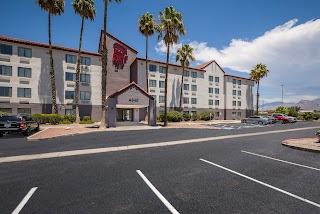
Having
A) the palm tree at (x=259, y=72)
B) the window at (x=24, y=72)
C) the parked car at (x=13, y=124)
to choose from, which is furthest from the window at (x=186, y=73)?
the parked car at (x=13, y=124)

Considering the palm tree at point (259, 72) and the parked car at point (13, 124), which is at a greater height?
the palm tree at point (259, 72)

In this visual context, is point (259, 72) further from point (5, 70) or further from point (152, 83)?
point (5, 70)

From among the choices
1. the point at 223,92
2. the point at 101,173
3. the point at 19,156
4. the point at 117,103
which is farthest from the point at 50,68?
the point at 223,92

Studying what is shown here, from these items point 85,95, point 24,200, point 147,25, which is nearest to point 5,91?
point 85,95

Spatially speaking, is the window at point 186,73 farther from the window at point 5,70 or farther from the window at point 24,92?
the window at point 5,70

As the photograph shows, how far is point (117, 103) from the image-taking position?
24141 millimetres

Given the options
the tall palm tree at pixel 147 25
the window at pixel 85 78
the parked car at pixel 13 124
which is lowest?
the parked car at pixel 13 124

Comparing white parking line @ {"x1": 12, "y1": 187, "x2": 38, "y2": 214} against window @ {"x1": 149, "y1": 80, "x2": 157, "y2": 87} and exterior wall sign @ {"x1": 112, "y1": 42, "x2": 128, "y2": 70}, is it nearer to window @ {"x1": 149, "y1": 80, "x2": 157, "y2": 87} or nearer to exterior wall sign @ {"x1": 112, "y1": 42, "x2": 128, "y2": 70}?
exterior wall sign @ {"x1": 112, "y1": 42, "x2": 128, "y2": 70}

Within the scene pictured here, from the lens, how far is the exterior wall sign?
33875mm

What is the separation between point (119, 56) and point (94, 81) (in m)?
7.31

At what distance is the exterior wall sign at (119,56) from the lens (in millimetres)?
33875

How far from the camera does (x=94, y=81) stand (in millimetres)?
31906

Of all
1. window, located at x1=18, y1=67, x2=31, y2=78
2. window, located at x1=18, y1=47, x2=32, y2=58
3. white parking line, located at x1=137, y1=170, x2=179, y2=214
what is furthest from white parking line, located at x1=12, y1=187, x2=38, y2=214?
window, located at x1=18, y1=47, x2=32, y2=58

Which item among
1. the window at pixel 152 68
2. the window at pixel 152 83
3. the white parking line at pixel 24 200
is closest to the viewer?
the white parking line at pixel 24 200
